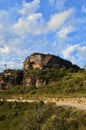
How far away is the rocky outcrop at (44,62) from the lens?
109938 mm

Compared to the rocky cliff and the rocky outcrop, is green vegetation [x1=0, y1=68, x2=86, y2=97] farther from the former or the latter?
the rocky outcrop

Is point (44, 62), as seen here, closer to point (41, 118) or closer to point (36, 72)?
point (36, 72)

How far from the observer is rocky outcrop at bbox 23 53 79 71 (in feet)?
361

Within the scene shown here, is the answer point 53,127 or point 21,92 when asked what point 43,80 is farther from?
point 53,127

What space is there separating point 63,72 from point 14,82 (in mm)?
15606

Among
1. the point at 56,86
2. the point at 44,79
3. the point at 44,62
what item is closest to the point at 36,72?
the point at 44,79

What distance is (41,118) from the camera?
146 feet

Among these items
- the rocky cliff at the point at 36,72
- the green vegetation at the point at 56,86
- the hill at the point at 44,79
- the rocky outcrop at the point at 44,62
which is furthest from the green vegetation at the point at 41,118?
the rocky outcrop at the point at 44,62

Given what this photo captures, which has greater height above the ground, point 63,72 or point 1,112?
point 63,72

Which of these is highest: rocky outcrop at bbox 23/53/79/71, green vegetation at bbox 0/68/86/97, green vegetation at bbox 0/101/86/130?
rocky outcrop at bbox 23/53/79/71

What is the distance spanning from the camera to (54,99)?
6844cm

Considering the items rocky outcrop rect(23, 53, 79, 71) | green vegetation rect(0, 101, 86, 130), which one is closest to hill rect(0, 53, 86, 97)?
rocky outcrop rect(23, 53, 79, 71)

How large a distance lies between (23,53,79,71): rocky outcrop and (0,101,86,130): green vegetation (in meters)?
44.0

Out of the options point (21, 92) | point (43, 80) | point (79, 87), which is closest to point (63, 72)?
point (43, 80)
